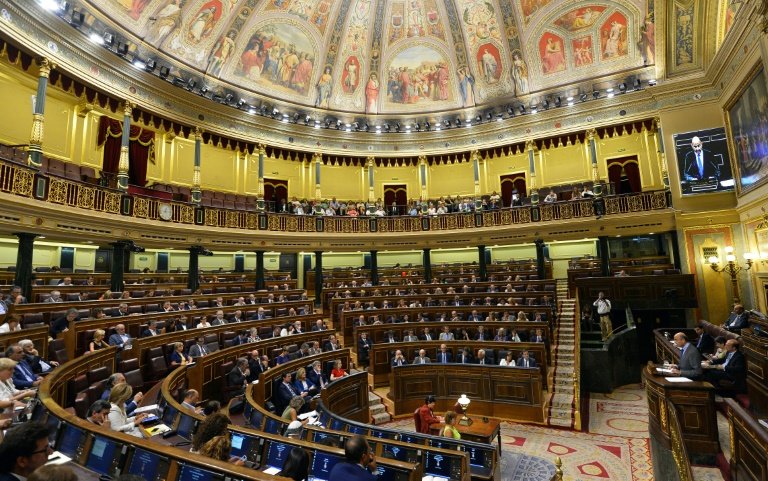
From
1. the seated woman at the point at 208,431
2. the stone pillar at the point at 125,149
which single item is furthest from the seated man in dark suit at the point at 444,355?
the stone pillar at the point at 125,149

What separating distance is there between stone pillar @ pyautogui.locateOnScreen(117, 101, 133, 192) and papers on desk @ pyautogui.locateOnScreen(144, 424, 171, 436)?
1036cm

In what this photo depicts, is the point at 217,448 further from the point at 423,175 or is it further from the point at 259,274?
the point at 423,175

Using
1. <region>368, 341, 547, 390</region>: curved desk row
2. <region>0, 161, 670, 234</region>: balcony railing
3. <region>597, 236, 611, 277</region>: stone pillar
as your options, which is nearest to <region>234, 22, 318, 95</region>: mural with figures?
<region>0, 161, 670, 234</region>: balcony railing

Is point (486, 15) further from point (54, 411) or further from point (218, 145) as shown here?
point (54, 411)

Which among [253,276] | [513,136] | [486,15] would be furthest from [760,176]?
[253,276]

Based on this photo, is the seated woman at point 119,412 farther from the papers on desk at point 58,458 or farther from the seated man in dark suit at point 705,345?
the seated man in dark suit at point 705,345

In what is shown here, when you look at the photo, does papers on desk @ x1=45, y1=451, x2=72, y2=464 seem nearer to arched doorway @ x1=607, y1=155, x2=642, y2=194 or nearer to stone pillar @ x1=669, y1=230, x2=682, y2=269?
stone pillar @ x1=669, y1=230, x2=682, y2=269

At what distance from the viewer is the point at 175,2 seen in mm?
14688

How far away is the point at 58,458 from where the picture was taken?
115 inches

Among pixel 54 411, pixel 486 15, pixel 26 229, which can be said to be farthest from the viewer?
pixel 486 15

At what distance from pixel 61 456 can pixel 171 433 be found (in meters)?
1.36

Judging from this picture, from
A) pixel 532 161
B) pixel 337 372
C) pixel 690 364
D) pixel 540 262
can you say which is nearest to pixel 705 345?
pixel 690 364

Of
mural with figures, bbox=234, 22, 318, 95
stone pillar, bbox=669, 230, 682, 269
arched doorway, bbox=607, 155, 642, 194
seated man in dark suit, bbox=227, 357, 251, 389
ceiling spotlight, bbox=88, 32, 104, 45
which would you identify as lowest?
seated man in dark suit, bbox=227, 357, 251, 389

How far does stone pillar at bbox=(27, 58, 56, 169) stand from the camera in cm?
994
